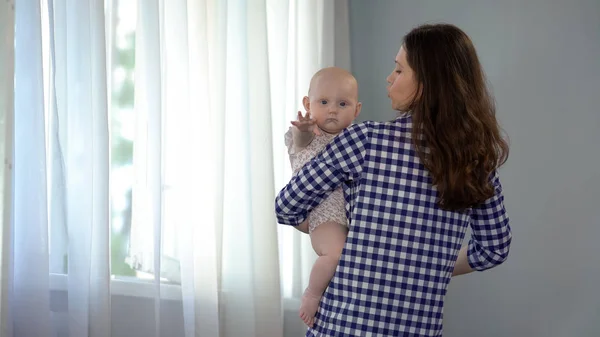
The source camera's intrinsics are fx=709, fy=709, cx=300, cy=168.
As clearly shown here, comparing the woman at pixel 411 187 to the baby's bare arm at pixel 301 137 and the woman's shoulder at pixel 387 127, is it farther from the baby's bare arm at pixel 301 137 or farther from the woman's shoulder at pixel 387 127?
the baby's bare arm at pixel 301 137

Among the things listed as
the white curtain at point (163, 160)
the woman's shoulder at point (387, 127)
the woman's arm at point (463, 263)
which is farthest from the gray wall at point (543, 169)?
the woman's shoulder at point (387, 127)

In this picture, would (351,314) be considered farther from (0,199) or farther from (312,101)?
(0,199)

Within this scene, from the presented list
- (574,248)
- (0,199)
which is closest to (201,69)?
(0,199)

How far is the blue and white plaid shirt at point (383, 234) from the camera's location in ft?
4.35

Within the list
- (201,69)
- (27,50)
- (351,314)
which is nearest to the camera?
(351,314)

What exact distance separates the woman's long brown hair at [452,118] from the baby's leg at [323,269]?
25 cm

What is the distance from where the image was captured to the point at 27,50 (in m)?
1.78

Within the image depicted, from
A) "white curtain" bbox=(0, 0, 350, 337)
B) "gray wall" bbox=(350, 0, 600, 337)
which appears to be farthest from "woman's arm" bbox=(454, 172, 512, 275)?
"gray wall" bbox=(350, 0, 600, 337)

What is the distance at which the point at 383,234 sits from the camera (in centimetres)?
133

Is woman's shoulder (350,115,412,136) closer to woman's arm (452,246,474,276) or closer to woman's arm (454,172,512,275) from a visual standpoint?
woman's arm (454,172,512,275)

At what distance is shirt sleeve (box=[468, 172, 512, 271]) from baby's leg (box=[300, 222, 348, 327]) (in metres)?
0.29

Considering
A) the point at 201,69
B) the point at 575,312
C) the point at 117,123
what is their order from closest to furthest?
1. the point at 117,123
2. the point at 201,69
3. the point at 575,312

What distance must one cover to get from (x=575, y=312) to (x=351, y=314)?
177 centimetres

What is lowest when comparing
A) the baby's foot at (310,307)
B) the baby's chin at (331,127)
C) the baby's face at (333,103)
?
the baby's foot at (310,307)
